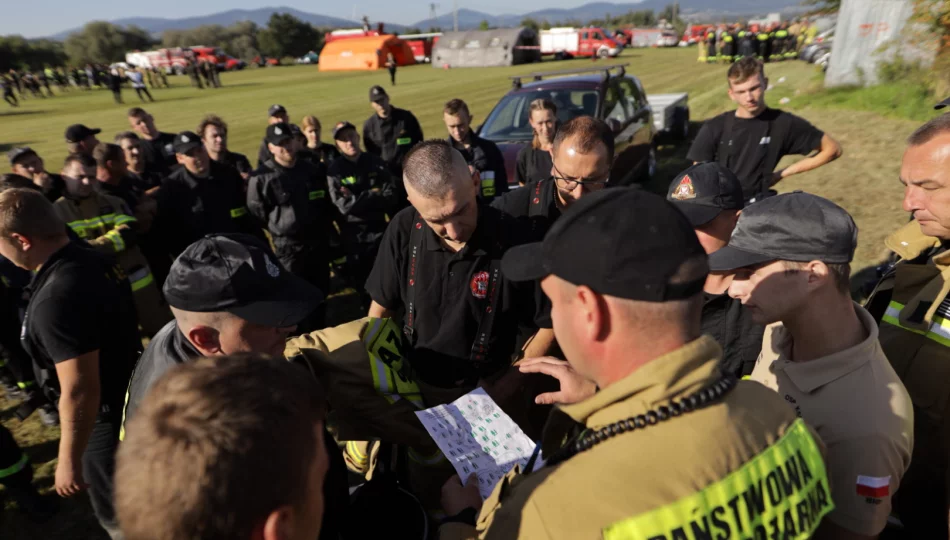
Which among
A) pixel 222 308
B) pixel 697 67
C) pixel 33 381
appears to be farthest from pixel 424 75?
pixel 222 308

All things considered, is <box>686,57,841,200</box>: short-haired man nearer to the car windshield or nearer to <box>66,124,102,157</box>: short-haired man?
the car windshield

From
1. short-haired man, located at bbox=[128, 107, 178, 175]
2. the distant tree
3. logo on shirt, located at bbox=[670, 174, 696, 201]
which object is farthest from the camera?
the distant tree

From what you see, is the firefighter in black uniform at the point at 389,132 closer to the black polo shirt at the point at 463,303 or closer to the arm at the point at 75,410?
the black polo shirt at the point at 463,303

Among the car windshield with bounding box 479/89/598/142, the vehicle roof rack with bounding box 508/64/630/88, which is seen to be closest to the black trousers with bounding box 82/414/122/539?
the car windshield with bounding box 479/89/598/142

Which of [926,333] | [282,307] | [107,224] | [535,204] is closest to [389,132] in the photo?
[107,224]

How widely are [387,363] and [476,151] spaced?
407cm

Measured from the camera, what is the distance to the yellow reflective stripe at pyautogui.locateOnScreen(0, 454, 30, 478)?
132 inches

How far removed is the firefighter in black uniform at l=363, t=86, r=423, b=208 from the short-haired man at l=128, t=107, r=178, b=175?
106 inches

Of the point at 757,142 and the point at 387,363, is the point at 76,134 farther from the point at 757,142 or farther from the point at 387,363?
the point at 757,142

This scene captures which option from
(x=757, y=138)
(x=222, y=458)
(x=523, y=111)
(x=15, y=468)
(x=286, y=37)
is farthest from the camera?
(x=286, y=37)

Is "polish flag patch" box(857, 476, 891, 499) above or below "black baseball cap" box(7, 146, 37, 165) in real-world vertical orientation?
below

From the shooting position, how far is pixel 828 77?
13.0 m

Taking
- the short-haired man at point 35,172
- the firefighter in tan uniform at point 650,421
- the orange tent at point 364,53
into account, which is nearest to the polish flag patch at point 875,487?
the firefighter in tan uniform at point 650,421

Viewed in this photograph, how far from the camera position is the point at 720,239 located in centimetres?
278
